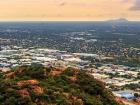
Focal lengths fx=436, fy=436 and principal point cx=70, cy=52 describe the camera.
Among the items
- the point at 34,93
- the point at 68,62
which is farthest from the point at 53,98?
the point at 68,62

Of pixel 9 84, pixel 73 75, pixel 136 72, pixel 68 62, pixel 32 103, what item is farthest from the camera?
pixel 68 62

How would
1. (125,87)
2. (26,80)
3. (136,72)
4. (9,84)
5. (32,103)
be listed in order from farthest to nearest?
(136,72) → (125,87) → (26,80) → (9,84) → (32,103)

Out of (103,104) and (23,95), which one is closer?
(23,95)

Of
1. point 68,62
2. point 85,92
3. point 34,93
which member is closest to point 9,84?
point 34,93

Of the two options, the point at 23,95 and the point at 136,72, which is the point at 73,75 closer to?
the point at 23,95

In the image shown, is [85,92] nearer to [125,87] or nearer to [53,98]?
[53,98]

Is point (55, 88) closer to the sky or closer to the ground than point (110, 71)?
closer to the sky
